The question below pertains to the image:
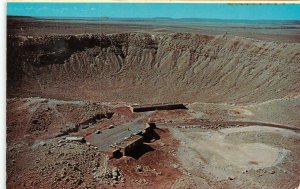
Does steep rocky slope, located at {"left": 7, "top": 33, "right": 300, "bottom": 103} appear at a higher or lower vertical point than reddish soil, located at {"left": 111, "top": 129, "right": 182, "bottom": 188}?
higher

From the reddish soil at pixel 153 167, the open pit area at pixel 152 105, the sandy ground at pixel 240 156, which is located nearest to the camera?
the open pit area at pixel 152 105

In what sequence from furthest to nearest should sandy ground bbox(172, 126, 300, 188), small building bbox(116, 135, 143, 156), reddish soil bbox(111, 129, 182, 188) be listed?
small building bbox(116, 135, 143, 156) < sandy ground bbox(172, 126, 300, 188) < reddish soil bbox(111, 129, 182, 188)

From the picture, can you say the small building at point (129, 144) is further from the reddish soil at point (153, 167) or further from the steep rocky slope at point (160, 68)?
the steep rocky slope at point (160, 68)

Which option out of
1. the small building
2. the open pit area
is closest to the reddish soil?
the open pit area

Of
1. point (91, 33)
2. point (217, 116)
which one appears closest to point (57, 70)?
point (91, 33)

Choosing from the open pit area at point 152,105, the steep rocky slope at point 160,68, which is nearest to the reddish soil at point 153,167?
the open pit area at point 152,105

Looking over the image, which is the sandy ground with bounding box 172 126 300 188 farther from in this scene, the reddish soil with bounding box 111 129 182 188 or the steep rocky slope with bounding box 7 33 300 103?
the steep rocky slope with bounding box 7 33 300 103

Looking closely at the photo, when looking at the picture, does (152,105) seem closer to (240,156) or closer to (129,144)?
(129,144)
